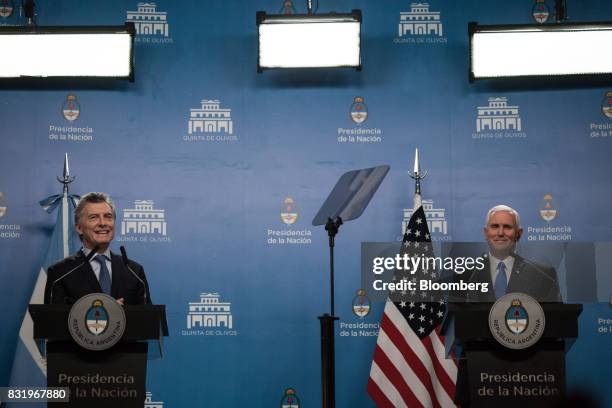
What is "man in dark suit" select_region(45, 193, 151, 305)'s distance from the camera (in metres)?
3.90

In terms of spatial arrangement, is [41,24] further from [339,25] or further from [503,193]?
[503,193]

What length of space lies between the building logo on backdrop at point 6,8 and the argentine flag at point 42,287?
1469 mm

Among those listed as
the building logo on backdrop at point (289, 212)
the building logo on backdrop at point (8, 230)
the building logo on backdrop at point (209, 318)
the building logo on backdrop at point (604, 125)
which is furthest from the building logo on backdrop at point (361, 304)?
the building logo on backdrop at point (8, 230)

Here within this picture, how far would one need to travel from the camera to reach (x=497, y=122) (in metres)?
6.05

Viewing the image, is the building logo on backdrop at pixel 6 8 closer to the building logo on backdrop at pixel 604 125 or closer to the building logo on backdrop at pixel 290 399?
the building logo on backdrop at pixel 290 399

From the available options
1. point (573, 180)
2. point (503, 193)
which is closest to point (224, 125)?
point (503, 193)

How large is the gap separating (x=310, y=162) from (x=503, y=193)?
1.43 meters

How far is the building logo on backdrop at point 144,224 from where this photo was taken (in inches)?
233

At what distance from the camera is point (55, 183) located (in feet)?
19.6

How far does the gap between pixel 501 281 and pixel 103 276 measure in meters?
2.06

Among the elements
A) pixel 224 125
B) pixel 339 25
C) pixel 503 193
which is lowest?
pixel 503 193

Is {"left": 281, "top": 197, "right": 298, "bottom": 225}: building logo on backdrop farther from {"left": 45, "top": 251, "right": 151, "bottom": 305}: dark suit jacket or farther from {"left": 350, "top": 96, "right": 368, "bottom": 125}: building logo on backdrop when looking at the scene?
{"left": 45, "top": 251, "right": 151, "bottom": 305}: dark suit jacket

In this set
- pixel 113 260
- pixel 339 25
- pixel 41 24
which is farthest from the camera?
pixel 41 24

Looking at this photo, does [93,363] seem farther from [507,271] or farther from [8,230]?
[8,230]
